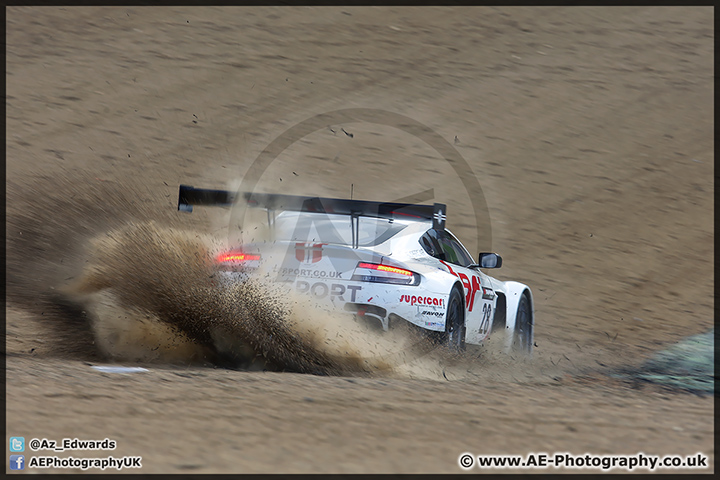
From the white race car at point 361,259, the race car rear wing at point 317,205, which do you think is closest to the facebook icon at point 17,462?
the white race car at point 361,259

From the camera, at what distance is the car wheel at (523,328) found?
8953mm

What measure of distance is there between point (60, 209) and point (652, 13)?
1808 cm

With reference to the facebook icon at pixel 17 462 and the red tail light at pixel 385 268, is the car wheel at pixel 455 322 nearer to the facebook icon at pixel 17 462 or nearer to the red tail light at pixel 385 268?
the red tail light at pixel 385 268

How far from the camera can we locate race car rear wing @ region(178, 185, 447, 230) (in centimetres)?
664

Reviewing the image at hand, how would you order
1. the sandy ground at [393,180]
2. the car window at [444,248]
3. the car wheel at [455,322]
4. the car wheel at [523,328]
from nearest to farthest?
the sandy ground at [393,180] < the car wheel at [455,322] < the car window at [444,248] < the car wheel at [523,328]

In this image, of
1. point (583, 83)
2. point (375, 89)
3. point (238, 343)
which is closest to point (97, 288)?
point (238, 343)

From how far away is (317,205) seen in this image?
6664mm

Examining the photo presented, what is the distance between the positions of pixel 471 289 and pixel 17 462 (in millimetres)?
4628

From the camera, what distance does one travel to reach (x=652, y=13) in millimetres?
22750

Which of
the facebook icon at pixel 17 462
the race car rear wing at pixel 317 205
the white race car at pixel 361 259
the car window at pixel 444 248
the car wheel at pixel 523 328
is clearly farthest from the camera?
the car wheel at pixel 523 328

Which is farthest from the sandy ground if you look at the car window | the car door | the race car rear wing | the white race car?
the race car rear wing

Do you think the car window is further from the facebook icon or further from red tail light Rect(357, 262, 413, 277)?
the facebook icon

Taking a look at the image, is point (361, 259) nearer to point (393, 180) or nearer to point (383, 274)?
point (383, 274)

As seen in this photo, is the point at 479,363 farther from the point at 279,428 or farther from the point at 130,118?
the point at 130,118
